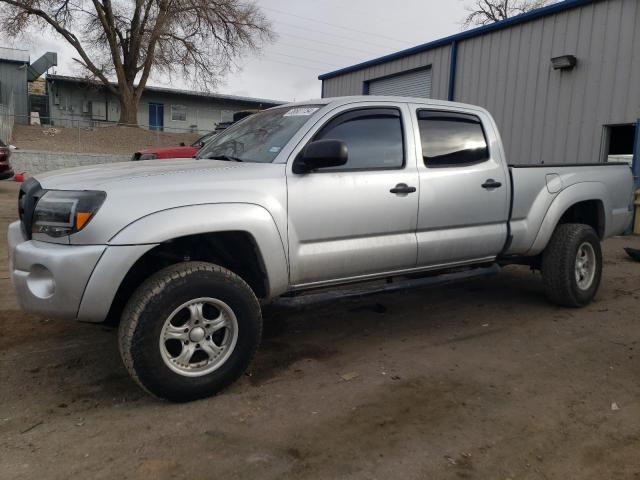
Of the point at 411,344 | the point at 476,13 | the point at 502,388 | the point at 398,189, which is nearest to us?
the point at 502,388

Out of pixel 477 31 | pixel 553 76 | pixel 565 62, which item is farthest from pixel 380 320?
pixel 477 31

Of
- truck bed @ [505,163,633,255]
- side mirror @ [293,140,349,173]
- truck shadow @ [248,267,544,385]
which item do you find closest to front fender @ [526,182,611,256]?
truck bed @ [505,163,633,255]

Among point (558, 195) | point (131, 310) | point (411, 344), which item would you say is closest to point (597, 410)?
point (411, 344)

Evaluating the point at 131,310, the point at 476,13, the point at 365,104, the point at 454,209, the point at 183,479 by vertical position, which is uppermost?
the point at 476,13

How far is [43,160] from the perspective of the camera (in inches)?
863

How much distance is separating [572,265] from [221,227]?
11.5ft

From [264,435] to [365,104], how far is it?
2.43m

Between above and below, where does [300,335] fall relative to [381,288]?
below

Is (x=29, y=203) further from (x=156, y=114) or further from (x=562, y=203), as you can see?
(x=156, y=114)

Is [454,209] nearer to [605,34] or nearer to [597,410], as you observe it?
[597,410]

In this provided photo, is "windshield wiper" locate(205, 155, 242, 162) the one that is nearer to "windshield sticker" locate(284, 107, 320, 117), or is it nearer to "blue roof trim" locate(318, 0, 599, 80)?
"windshield sticker" locate(284, 107, 320, 117)

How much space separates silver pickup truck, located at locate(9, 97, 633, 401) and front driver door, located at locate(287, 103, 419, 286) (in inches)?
0.4

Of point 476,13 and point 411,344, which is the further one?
point 476,13

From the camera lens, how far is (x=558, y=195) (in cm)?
494
